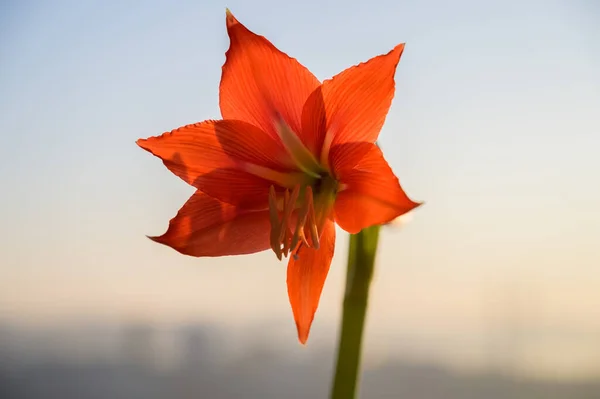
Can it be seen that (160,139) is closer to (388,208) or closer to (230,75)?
(230,75)

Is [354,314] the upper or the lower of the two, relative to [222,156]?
lower

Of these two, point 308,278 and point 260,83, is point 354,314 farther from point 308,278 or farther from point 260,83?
point 260,83

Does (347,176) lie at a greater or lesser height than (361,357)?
greater

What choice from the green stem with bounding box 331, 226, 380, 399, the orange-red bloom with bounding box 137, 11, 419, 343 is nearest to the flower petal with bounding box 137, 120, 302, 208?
the orange-red bloom with bounding box 137, 11, 419, 343

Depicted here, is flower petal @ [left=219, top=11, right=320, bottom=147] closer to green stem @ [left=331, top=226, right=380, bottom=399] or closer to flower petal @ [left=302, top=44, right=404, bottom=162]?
flower petal @ [left=302, top=44, right=404, bottom=162]

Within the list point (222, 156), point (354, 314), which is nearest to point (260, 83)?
point (222, 156)

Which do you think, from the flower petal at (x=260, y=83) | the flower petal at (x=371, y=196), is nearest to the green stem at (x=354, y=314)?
the flower petal at (x=371, y=196)

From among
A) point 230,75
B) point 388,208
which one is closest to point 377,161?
point 388,208

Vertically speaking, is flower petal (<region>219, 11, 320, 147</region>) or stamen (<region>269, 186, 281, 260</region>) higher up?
flower petal (<region>219, 11, 320, 147</region>)
